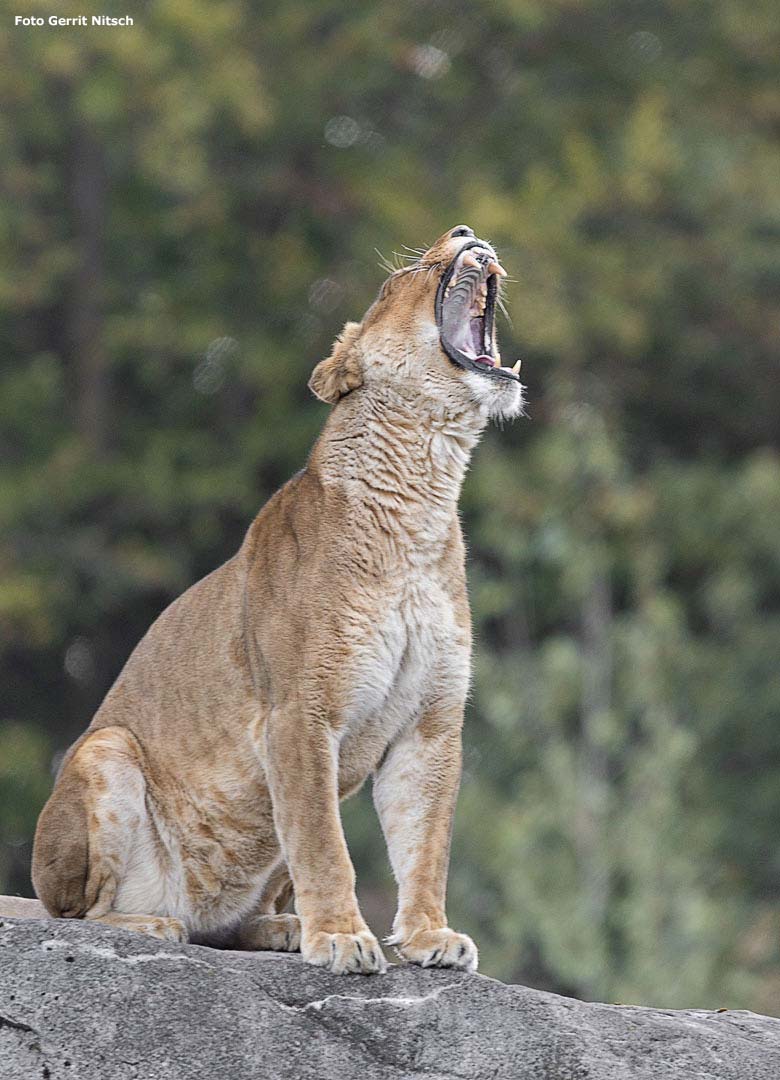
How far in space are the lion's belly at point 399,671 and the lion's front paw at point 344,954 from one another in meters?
0.57

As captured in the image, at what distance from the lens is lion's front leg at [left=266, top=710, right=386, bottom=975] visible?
6254mm

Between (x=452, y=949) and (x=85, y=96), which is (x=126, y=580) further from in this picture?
(x=452, y=949)

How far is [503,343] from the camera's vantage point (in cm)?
2038

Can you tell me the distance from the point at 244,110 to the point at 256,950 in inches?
591

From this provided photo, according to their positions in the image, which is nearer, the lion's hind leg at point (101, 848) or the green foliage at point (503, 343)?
the lion's hind leg at point (101, 848)

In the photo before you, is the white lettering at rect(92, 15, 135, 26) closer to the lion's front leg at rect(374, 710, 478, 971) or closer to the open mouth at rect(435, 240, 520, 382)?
the open mouth at rect(435, 240, 520, 382)

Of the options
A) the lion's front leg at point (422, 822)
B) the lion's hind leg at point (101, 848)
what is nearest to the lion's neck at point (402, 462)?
the lion's front leg at point (422, 822)

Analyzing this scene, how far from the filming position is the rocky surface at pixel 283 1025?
5.93 m

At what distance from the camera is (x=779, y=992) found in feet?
57.1

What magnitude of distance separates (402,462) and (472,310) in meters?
0.55

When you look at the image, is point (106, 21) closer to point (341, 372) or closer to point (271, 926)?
point (341, 372)

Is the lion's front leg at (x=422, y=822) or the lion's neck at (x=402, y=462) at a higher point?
the lion's neck at (x=402, y=462)

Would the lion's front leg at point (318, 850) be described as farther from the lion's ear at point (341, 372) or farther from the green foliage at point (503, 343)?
the green foliage at point (503, 343)

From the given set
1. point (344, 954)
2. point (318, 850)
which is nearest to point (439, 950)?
point (344, 954)
